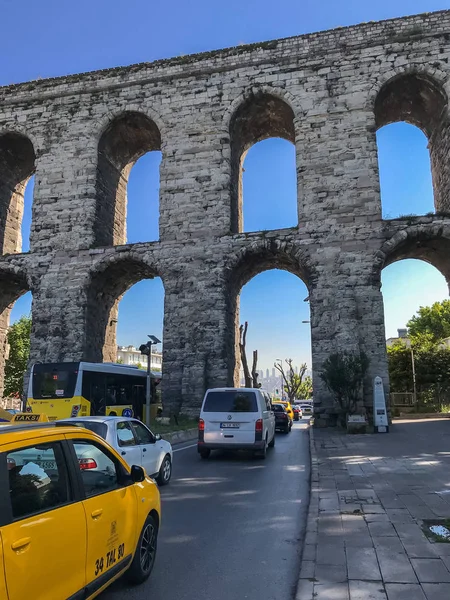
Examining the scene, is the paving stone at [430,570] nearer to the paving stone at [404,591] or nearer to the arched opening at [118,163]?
the paving stone at [404,591]

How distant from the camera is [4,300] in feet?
87.4

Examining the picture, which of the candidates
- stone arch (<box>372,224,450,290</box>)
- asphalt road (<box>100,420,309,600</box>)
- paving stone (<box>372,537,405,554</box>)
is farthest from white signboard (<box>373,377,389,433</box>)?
paving stone (<box>372,537,405,554</box>)

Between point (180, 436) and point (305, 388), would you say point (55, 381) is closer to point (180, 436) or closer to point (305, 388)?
point (180, 436)

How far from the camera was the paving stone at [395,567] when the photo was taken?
12.9 ft

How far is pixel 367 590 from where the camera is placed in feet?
12.3

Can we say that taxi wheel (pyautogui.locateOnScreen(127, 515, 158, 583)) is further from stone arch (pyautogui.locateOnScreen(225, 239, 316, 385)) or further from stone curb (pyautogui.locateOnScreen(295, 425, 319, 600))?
stone arch (pyautogui.locateOnScreen(225, 239, 316, 385))

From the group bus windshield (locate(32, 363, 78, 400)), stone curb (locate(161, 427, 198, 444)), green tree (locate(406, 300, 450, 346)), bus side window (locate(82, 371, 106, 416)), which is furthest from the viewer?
green tree (locate(406, 300, 450, 346))

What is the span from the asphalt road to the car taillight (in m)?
1.11

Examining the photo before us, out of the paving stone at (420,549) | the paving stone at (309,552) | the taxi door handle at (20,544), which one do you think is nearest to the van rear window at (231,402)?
the paving stone at (309,552)

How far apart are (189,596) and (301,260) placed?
18.0 meters

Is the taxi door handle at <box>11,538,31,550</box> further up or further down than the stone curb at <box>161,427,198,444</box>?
further up

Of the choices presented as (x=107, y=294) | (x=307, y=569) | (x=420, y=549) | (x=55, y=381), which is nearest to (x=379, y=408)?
(x=55, y=381)

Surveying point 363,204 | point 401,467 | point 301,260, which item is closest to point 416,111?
point 363,204

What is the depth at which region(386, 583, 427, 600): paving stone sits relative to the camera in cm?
360
